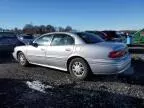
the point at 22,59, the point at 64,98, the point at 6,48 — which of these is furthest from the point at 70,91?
the point at 6,48

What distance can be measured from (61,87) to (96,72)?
118 cm

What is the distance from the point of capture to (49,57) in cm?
768

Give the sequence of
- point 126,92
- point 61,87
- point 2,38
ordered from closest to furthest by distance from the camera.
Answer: point 126,92 → point 61,87 → point 2,38

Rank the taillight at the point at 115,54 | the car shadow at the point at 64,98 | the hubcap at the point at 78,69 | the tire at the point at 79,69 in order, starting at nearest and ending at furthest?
1. the car shadow at the point at 64,98
2. the taillight at the point at 115,54
3. the tire at the point at 79,69
4. the hubcap at the point at 78,69

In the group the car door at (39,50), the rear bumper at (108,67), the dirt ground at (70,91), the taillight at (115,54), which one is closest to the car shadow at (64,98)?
the dirt ground at (70,91)

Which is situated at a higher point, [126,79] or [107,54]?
[107,54]

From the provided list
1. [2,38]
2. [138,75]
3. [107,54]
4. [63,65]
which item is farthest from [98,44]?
[2,38]

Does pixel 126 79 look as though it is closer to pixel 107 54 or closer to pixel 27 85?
pixel 107 54

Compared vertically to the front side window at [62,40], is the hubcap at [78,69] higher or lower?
lower

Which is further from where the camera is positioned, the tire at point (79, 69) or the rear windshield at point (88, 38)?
the rear windshield at point (88, 38)

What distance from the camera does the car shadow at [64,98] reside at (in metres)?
4.61

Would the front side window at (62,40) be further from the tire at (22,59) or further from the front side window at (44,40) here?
the tire at (22,59)

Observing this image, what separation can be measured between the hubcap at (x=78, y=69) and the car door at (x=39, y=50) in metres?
1.50

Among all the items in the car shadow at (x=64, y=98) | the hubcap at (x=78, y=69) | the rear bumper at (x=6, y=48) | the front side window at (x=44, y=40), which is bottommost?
the car shadow at (x=64, y=98)
